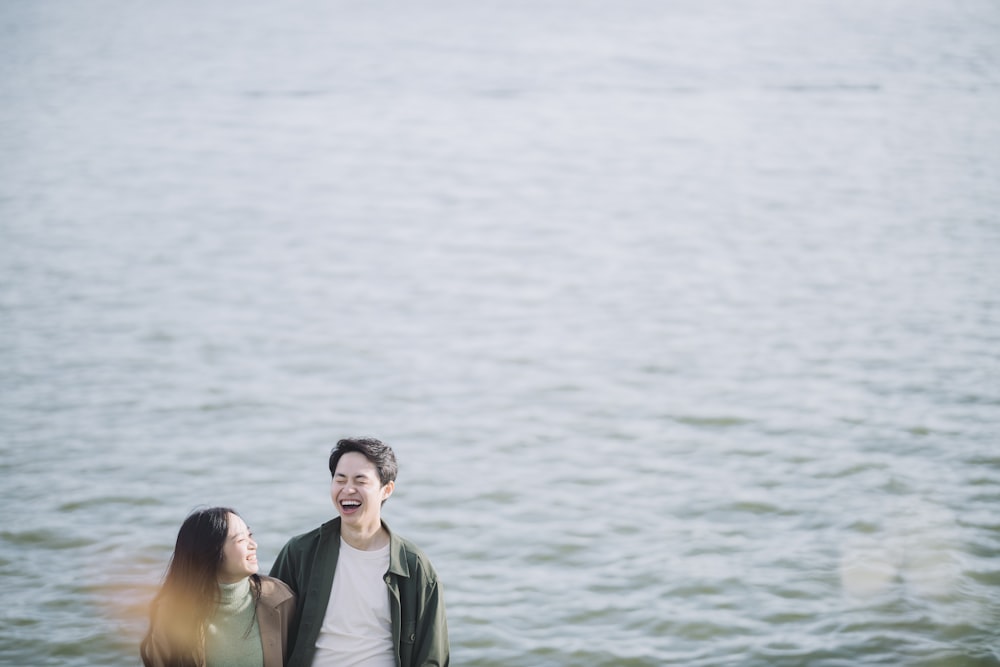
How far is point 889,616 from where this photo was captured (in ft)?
23.8

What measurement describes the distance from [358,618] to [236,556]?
1.37 feet

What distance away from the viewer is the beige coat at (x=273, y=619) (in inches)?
146

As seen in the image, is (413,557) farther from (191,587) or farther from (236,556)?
(191,587)

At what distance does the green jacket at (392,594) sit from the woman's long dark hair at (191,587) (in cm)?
22

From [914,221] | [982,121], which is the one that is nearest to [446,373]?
[914,221]


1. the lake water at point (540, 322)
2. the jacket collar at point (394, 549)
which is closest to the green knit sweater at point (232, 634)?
the jacket collar at point (394, 549)

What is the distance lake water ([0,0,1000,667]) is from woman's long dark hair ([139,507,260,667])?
141 inches

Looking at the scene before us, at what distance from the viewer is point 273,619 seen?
3.71 metres

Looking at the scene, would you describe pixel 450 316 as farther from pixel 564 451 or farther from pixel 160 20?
pixel 160 20

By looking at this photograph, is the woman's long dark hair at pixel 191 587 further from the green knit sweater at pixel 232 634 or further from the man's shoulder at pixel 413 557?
the man's shoulder at pixel 413 557

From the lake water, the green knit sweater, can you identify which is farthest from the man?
the lake water

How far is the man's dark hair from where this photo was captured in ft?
12.2

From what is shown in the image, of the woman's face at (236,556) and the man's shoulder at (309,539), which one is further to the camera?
the man's shoulder at (309,539)

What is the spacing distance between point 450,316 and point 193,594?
9.42m
